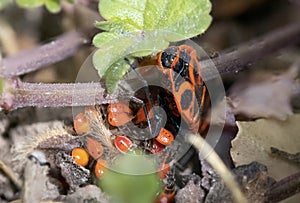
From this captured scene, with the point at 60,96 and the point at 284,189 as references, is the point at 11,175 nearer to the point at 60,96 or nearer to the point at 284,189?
the point at 60,96

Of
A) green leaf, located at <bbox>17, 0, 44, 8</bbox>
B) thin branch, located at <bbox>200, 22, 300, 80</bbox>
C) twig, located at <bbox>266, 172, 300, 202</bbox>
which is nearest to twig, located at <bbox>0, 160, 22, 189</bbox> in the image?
green leaf, located at <bbox>17, 0, 44, 8</bbox>

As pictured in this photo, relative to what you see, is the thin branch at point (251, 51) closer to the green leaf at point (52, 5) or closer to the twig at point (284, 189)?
the twig at point (284, 189)

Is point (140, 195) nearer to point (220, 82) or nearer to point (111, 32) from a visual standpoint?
point (111, 32)

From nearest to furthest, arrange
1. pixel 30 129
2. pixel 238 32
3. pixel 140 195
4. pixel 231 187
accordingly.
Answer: pixel 140 195 → pixel 231 187 → pixel 30 129 → pixel 238 32

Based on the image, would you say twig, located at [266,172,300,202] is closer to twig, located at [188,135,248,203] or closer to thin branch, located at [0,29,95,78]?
twig, located at [188,135,248,203]

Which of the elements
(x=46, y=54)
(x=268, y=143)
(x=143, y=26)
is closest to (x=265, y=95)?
(x=268, y=143)

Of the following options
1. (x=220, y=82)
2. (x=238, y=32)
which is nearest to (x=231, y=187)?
(x=220, y=82)
